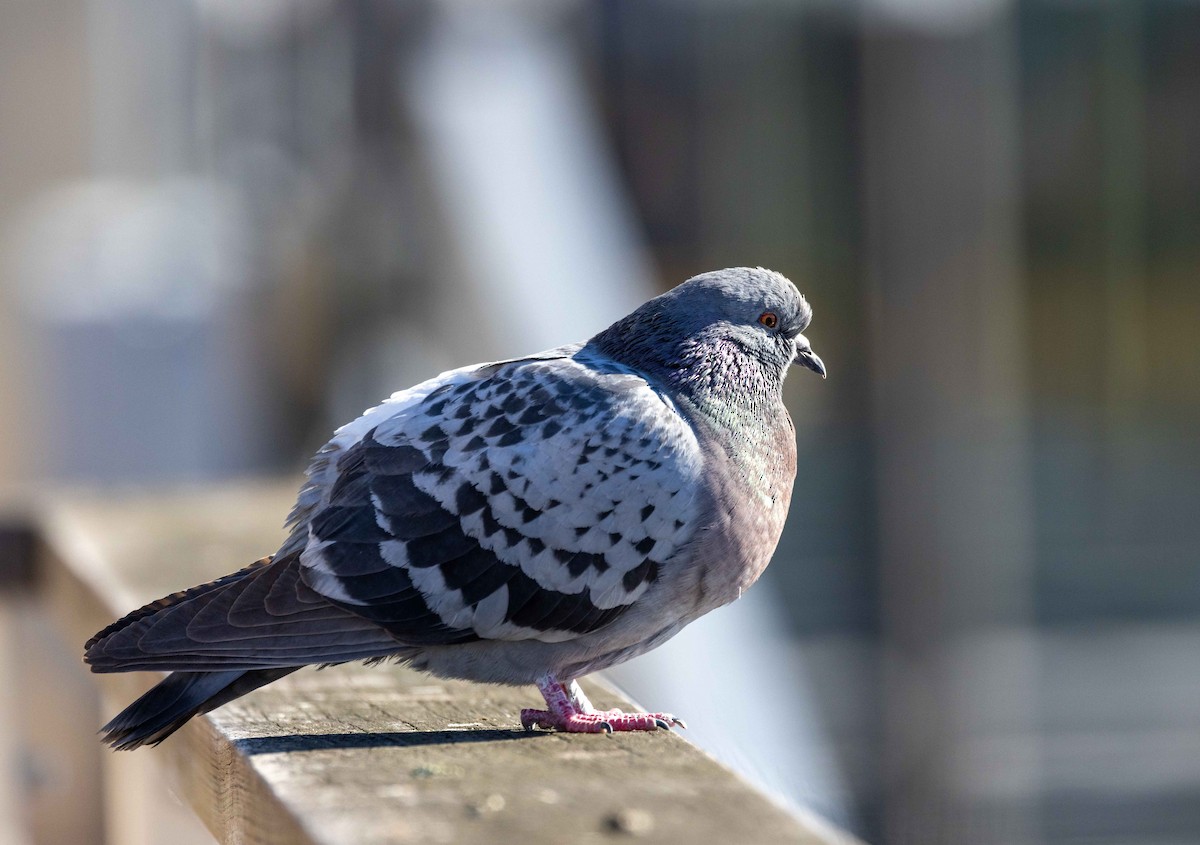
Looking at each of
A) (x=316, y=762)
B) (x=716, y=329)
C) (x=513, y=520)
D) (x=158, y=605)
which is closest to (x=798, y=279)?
(x=716, y=329)

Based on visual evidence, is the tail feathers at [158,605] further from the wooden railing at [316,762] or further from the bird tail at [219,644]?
the wooden railing at [316,762]

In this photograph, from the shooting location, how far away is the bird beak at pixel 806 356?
2408 mm

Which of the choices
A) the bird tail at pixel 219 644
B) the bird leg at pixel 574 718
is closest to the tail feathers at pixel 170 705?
the bird tail at pixel 219 644

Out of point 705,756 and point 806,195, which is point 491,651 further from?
point 806,195

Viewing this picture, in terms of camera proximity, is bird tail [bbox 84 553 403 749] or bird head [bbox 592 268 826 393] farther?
bird head [bbox 592 268 826 393]

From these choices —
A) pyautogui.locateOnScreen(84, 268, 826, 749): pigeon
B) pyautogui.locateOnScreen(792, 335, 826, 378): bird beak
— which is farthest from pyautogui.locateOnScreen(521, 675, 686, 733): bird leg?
pyautogui.locateOnScreen(792, 335, 826, 378): bird beak

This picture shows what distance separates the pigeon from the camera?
74.3 inches

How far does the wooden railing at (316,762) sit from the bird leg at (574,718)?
1.5 inches

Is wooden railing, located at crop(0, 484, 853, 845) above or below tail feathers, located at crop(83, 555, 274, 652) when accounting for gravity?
below

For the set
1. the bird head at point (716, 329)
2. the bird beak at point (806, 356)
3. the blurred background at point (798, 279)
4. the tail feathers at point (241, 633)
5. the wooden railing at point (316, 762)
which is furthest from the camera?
the blurred background at point (798, 279)

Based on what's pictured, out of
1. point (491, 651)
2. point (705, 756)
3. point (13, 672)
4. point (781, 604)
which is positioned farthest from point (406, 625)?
point (781, 604)

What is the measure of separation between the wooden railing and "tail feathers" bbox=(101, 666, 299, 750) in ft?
Result: 0.12

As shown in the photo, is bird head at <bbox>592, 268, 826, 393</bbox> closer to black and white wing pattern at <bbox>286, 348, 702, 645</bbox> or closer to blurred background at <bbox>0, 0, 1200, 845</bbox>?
black and white wing pattern at <bbox>286, 348, 702, 645</bbox>

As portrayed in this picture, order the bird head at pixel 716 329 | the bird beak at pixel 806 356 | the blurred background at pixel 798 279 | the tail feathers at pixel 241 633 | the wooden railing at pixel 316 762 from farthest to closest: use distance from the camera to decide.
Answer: the blurred background at pixel 798 279
the bird beak at pixel 806 356
the bird head at pixel 716 329
the tail feathers at pixel 241 633
the wooden railing at pixel 316 762
